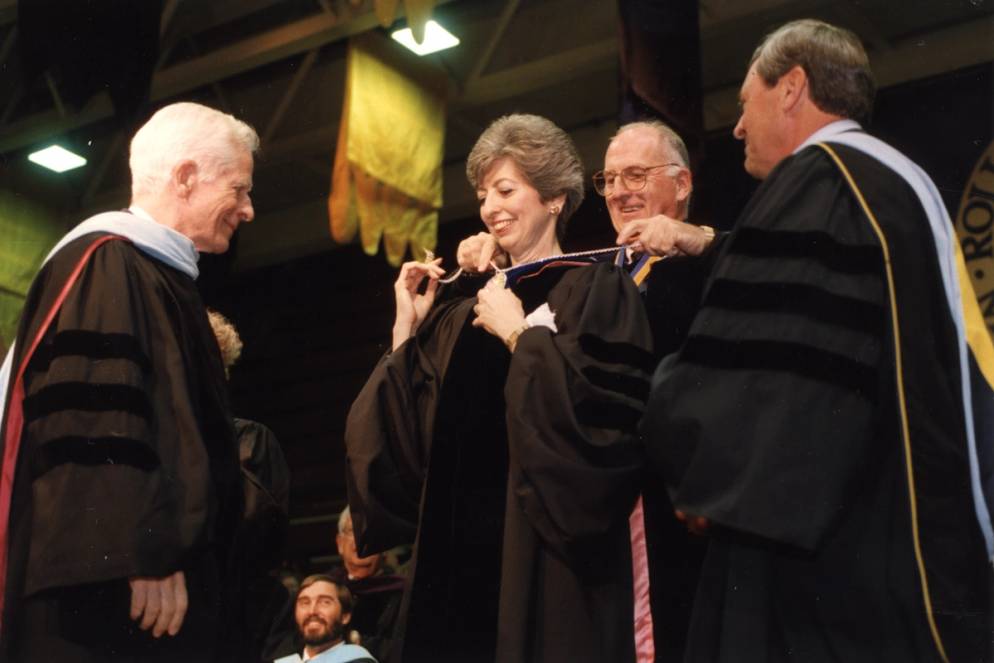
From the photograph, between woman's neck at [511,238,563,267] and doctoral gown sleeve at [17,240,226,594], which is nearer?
doctoral gown sleeve at [17,240,226,594]

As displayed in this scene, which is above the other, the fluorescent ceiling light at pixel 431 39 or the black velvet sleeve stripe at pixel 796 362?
the fluorescent ceiling light at pixel 431 39

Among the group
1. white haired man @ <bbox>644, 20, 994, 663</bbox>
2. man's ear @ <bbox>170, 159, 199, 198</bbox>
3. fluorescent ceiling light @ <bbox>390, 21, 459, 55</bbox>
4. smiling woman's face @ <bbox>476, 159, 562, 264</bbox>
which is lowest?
white haired man @ <bbox>644, 20, 994, 663</bbox>

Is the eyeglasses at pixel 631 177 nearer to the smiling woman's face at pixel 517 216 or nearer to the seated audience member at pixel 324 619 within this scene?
the smiling woman's face at pixel 517 216

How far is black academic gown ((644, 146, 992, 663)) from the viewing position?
223cm

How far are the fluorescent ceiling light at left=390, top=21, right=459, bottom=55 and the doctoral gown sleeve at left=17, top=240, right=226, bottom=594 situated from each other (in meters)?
5.45

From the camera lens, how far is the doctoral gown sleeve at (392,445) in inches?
124

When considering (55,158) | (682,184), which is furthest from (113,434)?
(55,158)

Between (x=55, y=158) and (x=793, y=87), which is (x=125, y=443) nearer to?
(x=793, y=87)

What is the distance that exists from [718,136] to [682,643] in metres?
6.22

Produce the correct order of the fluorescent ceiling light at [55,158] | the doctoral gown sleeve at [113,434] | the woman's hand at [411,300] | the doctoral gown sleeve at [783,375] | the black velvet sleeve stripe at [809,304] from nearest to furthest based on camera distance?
→ 1. the doctoral gown sleeve at [783,375]
2. the black velvet sleeve stripe at [809,304]
3. the doctoral gown sleeve at [113,434]
4. the woman's hand at [411,300]
5. the fluorescent ceiling light at [55,158]

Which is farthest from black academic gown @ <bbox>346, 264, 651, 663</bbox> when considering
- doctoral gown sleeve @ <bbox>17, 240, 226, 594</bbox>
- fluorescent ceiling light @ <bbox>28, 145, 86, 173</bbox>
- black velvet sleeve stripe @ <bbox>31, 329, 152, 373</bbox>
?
fluorescent ceiling light @ <bbox>28, 145, 86, 173</bbox>

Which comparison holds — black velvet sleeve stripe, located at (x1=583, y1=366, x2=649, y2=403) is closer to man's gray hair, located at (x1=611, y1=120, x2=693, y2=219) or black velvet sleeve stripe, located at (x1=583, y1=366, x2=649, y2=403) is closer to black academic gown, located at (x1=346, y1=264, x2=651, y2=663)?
black academic gown, located at (x1=346, y1=264, x2=651, y2=663)

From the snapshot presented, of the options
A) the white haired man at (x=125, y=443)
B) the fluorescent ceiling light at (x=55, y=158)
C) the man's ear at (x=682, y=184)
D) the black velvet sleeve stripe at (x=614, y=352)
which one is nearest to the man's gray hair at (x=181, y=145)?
the white haired man at (x=125, y=443)

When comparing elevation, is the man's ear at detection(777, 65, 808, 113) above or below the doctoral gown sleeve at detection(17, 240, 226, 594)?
above
